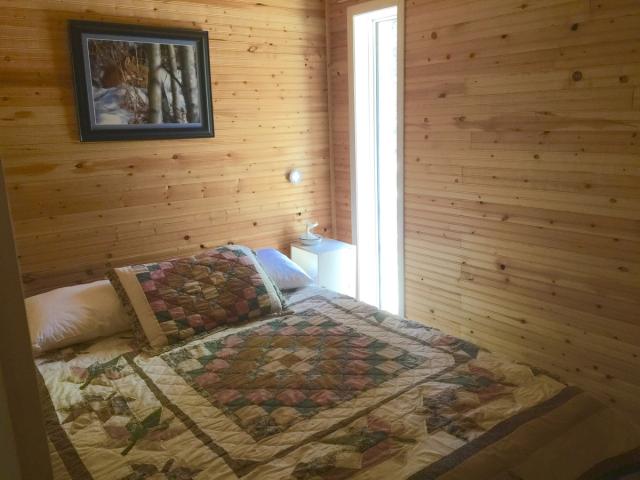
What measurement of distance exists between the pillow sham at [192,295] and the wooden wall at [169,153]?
45cm

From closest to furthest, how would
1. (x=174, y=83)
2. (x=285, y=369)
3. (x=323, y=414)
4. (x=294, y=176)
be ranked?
1. (x=323, y=414)
2. (x=285, y=369)
3. (x=174, y=83)
4. (x=294, y=176)

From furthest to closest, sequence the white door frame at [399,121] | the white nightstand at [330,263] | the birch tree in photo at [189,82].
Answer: the white nightstand at [330,263] < the white door frame at [399,121] < the birch tree in photo at [189,82]

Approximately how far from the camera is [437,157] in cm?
305

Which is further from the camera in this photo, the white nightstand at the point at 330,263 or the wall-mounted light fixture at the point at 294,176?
the wall-mounted light fixture at the point at 294,176

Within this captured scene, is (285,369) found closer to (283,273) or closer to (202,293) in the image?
(202,293)

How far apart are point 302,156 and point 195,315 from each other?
5.03 ft

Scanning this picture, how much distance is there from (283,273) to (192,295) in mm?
606

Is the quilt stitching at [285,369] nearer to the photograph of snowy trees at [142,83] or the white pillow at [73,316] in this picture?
the white pillow at [73,316]

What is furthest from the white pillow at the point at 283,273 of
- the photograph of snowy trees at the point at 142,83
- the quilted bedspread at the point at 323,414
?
the photograph of snowy trees at the point at 142,83

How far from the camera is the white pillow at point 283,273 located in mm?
2952

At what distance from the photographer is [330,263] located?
343 cm

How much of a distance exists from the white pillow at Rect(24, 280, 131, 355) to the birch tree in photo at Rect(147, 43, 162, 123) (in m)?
0.96

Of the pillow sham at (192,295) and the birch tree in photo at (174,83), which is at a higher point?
the birch tree in photo at (174,83)

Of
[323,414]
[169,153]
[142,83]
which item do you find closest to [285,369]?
[323,414]
